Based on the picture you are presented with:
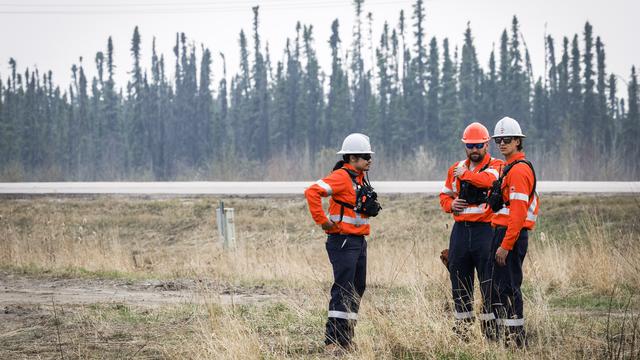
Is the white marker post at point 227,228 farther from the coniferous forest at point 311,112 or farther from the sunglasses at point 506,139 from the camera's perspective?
the coniferous forest at point 311,112

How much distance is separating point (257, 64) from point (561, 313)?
5837 centimetres

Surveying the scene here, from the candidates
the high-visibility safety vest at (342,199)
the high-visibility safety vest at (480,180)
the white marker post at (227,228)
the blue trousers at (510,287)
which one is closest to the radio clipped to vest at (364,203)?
the high-visibility safety vest at (342,199)

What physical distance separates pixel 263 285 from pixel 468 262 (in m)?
5.38

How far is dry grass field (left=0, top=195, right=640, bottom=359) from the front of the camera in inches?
302

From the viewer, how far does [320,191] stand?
7.63m

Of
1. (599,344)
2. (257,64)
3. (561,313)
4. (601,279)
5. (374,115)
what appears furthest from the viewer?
(257,64)

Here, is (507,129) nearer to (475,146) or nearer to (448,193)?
(475,146)

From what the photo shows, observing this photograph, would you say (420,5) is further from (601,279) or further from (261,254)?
(601,279)

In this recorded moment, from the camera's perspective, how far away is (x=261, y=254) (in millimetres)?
16062

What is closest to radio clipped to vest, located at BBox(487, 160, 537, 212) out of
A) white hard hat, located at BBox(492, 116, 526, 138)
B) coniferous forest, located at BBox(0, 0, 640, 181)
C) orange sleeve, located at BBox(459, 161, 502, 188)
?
orange sleeve, located at BBox(459, 161, 502, 188)

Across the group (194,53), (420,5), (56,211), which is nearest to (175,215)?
(56,211)

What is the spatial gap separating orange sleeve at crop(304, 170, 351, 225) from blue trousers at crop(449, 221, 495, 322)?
4.10 feet

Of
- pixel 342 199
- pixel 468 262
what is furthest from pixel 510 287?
pixel 342 199

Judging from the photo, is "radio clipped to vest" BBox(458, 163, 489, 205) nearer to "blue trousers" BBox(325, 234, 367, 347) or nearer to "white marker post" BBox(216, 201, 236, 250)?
"blue trousers" BBox(325, 234, 367, 347)
